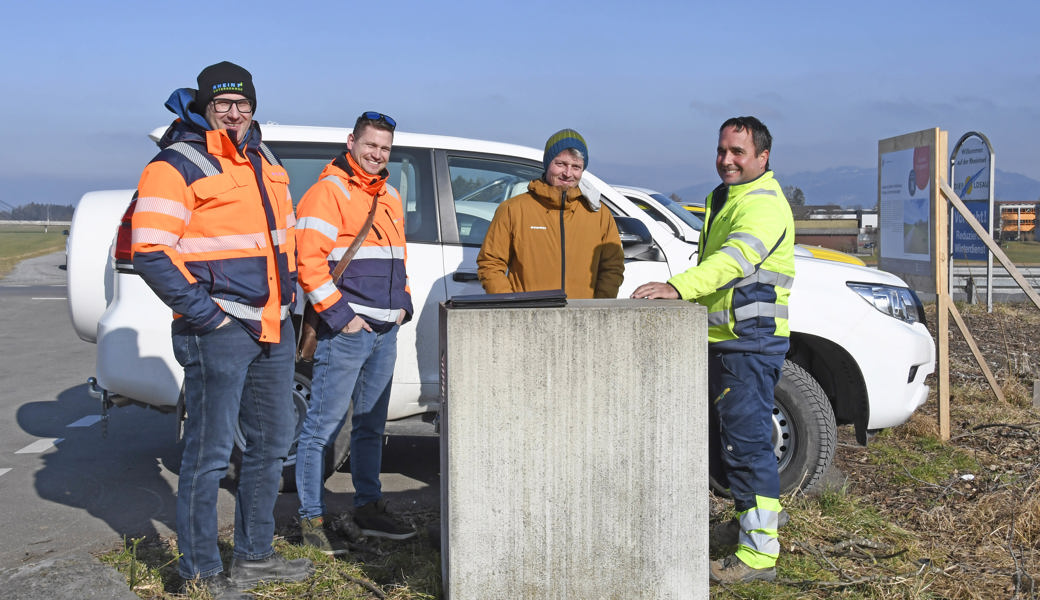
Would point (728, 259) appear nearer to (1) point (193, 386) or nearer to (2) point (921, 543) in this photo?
(2) point (921, 543)

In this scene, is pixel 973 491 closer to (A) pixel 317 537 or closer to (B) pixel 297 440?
(A) pixel 317 537

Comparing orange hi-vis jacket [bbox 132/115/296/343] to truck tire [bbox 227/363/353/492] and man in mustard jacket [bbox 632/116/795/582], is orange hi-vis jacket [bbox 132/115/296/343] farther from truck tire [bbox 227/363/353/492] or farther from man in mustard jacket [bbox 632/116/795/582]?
man in mustard jacket [bbox 632/116/795/582]

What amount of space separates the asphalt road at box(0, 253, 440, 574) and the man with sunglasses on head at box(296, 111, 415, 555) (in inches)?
28.2

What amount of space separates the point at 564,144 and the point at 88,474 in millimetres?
3745

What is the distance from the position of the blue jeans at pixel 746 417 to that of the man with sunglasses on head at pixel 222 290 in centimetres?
178

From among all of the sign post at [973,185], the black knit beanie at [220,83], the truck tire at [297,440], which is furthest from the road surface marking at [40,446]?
the sign post at [973,185]

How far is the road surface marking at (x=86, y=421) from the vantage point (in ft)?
22.7

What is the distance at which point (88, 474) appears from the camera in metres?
5.63

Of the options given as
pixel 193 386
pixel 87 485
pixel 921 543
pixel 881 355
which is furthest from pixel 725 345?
pixel 87 485

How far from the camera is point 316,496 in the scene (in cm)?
410

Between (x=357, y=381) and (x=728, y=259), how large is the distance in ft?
5.87

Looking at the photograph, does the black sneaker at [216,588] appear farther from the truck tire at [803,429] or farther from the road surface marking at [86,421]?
the road surface marking at [86,421]

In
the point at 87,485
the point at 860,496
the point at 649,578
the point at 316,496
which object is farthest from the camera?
the point at 87,485

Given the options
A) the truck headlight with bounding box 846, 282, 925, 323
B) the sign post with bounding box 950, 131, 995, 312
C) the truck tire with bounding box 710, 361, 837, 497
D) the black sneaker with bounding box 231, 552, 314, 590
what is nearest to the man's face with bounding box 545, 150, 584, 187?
the truck tire with bounding box 710, 361, 837, 497
